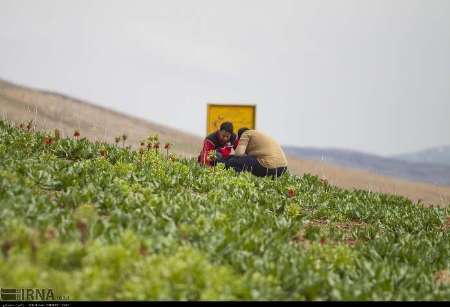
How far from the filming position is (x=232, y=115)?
20422mm

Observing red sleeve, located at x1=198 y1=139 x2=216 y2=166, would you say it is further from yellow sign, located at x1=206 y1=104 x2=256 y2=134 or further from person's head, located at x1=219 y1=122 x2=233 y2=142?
yellow sign, located at x1=206 y1=104 x2=256 y2=134

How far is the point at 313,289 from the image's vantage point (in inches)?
280

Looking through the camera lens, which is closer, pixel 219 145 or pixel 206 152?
pixel 206 152

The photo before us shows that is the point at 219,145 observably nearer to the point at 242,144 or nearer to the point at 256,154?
the point at 242,144

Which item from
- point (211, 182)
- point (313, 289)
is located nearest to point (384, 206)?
point (211, 182)

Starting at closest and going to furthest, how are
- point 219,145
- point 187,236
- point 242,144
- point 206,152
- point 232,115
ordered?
point 187,236, point 242,144, point 206,152, point 219,145, point 232,115

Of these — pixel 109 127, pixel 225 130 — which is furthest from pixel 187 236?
pixel 109 127

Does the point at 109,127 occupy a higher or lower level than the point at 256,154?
lower

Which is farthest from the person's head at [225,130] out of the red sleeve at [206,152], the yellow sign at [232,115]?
the yellow sign at [232,115]

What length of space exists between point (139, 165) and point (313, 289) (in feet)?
20.6

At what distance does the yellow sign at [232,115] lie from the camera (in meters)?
20.3

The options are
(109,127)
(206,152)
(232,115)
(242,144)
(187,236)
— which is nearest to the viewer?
(187,236)

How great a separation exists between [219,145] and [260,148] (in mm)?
1201

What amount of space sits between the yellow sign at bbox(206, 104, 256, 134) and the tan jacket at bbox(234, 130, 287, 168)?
200 inches
